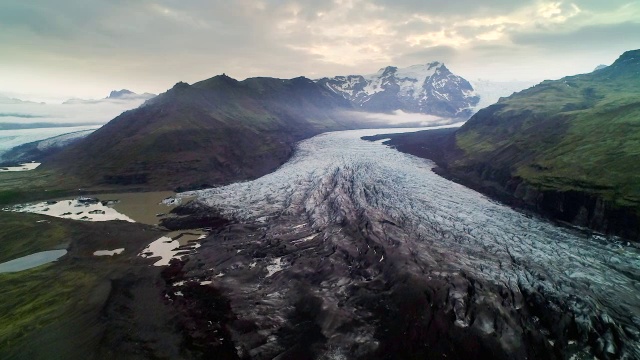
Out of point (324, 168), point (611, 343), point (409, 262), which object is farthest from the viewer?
point (324, 168)

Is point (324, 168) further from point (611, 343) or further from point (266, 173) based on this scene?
point (611, 343)

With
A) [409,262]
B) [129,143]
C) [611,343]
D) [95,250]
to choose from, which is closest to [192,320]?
[409,262]

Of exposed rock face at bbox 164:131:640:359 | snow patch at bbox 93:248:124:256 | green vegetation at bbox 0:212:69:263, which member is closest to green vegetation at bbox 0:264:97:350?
snow patch at bbox 93:248:124:256

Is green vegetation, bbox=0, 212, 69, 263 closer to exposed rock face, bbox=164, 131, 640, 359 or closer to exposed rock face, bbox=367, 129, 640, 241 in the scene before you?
exposed rock face, bbox=164, 131, 640, 359

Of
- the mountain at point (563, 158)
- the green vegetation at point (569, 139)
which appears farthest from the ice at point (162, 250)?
the green vegetation at point (569, 139)

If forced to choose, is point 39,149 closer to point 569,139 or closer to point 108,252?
point 108,252

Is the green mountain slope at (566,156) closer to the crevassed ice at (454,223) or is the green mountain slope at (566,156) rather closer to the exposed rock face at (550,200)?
the exposed rock face at (550,200)
